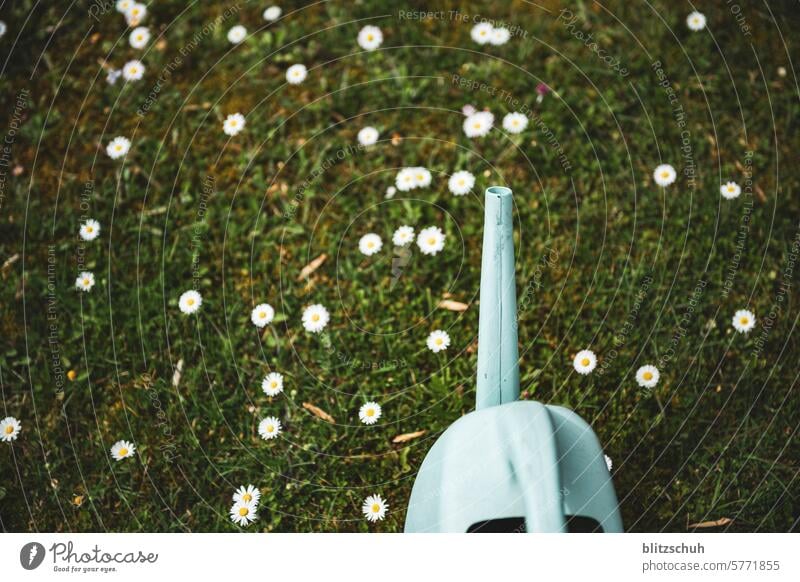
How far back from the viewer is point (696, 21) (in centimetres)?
117

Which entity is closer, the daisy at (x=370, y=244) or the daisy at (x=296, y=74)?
the daisy at (x=370, y=244)

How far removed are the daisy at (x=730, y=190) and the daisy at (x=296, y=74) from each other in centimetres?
64

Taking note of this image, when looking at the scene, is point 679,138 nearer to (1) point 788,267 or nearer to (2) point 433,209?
(1) point 788,267

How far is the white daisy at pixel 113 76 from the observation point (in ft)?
3.82

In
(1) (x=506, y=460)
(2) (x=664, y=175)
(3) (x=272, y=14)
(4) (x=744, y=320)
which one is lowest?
(1) (x=506, y=460)

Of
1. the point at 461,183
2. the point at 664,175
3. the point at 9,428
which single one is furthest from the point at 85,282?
the point at 664,175

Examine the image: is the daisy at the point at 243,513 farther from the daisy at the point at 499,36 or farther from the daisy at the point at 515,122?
the daisy at the point at 499,36

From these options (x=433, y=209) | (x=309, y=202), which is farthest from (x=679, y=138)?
(x=309, y=202)

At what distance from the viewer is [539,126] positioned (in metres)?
1.10

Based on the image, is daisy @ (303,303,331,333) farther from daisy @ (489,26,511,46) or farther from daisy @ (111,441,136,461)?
daisy @ (489,26,511,46)

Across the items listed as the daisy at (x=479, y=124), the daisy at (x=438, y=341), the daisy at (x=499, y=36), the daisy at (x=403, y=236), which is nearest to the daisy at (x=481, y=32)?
the daisy at (x=499, y=36)

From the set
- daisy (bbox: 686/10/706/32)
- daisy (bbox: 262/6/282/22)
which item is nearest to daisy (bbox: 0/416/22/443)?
daisy (bbox: 262/6/282/22)

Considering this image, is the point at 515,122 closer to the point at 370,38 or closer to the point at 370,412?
the point at 370,38

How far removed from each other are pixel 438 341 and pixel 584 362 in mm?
179
